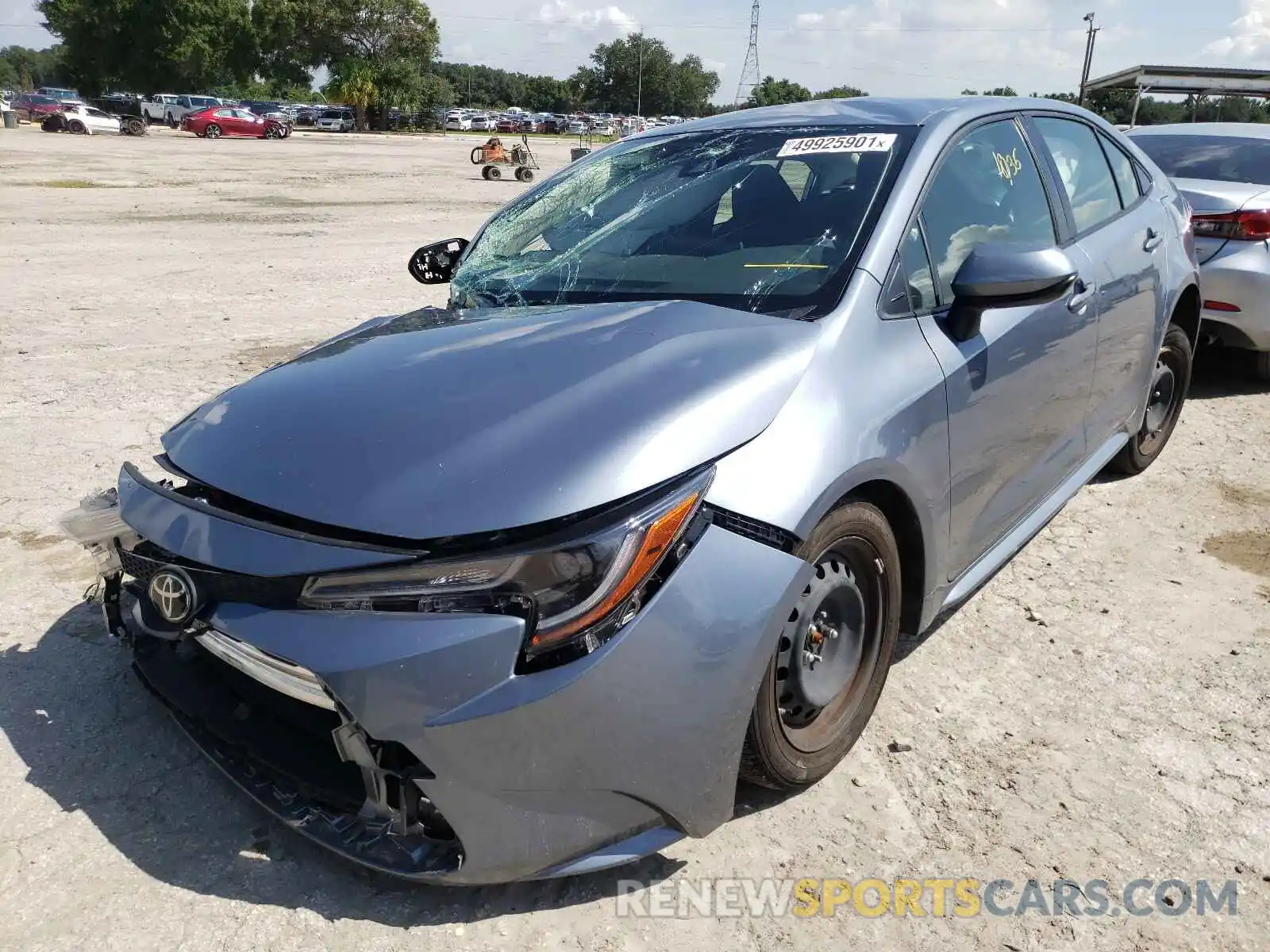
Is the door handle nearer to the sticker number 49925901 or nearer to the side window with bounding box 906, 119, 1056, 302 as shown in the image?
the side window with bounding box 906, 119, 1056, 302

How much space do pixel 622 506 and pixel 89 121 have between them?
4765 centimetres

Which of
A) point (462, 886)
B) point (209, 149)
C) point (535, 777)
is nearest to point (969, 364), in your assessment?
point (535, 777)

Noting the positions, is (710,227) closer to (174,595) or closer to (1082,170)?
(1082,170)

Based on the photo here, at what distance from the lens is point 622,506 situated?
1913mm

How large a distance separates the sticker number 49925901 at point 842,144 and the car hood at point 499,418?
75 centimetres

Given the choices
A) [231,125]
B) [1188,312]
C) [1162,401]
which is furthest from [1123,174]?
[231,125]

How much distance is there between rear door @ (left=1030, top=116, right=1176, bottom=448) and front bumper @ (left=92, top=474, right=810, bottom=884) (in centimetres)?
217

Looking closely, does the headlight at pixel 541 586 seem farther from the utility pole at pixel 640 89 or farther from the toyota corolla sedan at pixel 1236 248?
the utility pole at pixel 640 89

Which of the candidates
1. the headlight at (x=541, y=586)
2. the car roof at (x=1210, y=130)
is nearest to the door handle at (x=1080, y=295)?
the headlight at (x=541, y=586)

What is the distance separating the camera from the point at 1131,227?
392 cm

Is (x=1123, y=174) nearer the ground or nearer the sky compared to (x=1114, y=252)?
nearer the sky

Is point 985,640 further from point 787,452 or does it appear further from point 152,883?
point 152,883

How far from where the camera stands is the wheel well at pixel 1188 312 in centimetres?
457

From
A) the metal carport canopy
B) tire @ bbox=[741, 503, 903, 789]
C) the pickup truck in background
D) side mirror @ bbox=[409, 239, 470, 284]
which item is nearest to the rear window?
side mirror @ bbox=[409, 239, 470, 284]
